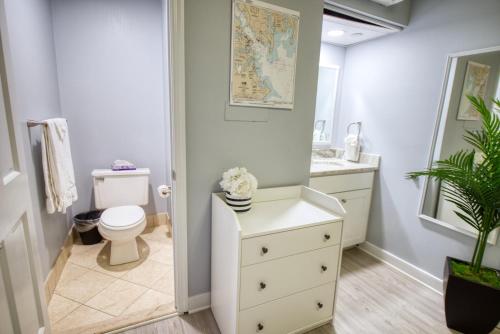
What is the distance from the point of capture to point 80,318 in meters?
1.63

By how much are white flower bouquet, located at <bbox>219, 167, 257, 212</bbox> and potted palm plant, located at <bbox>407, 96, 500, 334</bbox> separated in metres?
1.24

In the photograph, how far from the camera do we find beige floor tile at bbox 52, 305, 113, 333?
1.55 metres

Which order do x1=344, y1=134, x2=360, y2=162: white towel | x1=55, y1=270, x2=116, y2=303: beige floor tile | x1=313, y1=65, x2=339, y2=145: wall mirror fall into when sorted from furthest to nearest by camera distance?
x1=313, y1=65, x2=339, y2=145: wall mirror → x1=344, y1=134, x2=360, y2=162: white towel → x1=55, y1=270, x2=116, y2=303: beige floor tile

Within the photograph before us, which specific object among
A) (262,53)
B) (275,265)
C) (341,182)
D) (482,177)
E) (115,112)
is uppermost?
(262,53)

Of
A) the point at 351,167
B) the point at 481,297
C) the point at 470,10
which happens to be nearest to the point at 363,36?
the point at 470,10

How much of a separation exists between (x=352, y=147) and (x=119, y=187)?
243cm

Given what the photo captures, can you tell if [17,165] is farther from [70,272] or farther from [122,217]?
[70,272]

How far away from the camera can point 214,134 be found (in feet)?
5.20

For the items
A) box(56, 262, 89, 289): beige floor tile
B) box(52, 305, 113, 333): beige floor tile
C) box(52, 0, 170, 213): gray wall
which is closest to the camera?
box(52, 305, 113, 333): beige floor tile

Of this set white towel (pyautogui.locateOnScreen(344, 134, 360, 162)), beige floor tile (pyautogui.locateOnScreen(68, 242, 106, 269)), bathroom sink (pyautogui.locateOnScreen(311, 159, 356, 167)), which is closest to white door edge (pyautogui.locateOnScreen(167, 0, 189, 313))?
beige floor tile (pyautogui.locateOnScreen(68, 242, 106, 269))

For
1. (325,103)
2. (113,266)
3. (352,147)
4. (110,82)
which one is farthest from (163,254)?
(325,103)

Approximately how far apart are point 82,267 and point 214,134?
1.74 metres

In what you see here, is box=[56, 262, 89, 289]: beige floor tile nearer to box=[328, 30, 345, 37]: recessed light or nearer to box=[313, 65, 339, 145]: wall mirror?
box=[313, 65, 339, 145]: wall mirror

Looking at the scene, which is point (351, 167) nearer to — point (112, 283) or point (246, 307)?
point (246, 307)
